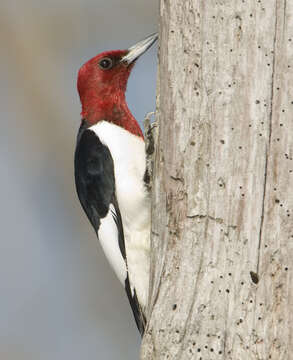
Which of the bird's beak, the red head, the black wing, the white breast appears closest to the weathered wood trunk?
the white breast

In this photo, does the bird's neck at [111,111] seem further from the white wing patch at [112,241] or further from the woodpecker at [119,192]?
the white wing patch at [112,241]

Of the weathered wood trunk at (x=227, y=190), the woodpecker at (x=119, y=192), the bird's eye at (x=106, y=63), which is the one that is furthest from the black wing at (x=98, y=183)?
the weathered wood trunk at (x=227, y=190)

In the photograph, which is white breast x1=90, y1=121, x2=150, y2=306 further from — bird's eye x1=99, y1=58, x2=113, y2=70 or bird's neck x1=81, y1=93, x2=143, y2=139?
bird's eye x1=99, y1=58, x2=113, y2=70

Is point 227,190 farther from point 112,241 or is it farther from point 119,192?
point 112,241

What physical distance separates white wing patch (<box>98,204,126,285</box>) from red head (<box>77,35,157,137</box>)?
597mm

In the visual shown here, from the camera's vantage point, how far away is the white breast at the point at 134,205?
3.82 metres

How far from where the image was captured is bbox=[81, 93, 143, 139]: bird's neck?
421cm

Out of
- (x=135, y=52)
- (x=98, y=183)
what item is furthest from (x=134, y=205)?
(x=135, y=52)

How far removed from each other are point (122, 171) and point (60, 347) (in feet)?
10.9

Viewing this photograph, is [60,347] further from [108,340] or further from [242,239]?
[242,239]

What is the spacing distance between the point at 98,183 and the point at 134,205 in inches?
10.2

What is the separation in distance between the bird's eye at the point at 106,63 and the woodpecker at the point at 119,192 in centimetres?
39

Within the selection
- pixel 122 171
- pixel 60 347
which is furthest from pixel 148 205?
pixel 60 347

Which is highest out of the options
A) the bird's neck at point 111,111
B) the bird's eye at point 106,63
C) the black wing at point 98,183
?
the bird's eye at point 106,63
